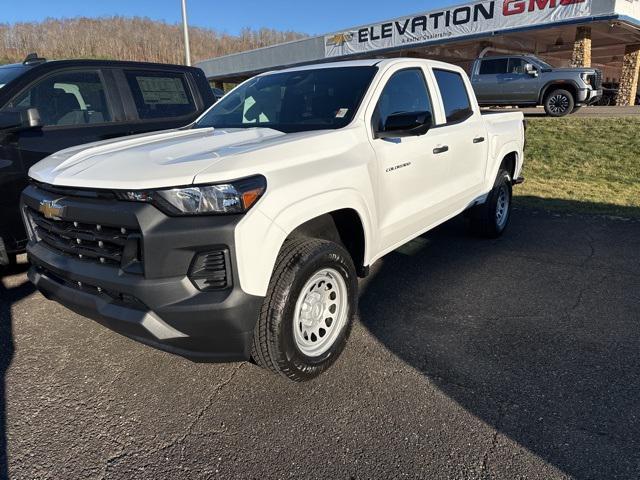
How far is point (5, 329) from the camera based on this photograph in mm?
3572

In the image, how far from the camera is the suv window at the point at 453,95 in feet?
14.4

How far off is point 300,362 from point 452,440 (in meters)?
0.89

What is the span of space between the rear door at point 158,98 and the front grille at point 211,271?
3.15m

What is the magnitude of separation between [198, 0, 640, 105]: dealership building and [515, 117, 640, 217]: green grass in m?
6.97

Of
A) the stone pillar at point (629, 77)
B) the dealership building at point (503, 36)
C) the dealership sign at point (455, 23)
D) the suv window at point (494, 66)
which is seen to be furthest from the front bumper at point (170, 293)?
the stone pillar at point (629, 77)

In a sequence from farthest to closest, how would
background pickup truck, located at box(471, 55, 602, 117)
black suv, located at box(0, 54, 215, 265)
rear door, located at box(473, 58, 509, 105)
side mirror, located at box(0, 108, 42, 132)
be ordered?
rear door, located at box(473, 58, 509, 105) → background pickup truck, located at box(471, 55, 602, 117) → black suv, located at box(0, 54, 215, 265) → side mirror, located at box(0, 108, 42, 132)

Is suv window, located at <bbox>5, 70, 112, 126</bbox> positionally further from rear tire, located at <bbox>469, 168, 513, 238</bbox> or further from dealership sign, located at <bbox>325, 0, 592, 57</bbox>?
dealership sign, located at <bbox>325, 0, 592, 57</bbox>

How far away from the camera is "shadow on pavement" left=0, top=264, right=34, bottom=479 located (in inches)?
94.2

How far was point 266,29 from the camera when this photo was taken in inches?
2712

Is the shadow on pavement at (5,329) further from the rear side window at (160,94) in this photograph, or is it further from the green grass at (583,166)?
the green grass at (583,166)

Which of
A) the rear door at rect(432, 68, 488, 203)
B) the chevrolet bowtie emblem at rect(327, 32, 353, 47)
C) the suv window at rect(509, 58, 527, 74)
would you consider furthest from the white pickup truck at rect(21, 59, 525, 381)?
the chevrolet bowtie emblem at rect(327, 32, 353, 47)

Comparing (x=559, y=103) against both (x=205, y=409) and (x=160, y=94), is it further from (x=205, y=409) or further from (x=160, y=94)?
(x=205, y=409)

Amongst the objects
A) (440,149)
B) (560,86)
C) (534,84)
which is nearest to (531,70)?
(534,84)

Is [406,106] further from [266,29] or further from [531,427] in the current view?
[266,29]
